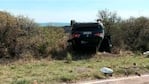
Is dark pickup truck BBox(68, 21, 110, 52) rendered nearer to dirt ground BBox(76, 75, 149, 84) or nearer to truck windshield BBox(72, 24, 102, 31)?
truck windshield BBox(72, 24, 102, 31)

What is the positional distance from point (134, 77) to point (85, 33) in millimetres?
5701

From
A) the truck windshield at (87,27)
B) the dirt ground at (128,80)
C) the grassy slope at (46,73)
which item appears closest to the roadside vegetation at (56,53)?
the grassy slope at (46,73)

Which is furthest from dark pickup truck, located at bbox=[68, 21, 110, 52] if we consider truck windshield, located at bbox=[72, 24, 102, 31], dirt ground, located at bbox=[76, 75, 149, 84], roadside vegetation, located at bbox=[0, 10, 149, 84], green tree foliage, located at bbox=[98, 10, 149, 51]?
dirt ground, located at bbox=[76, 75, 149, 84]

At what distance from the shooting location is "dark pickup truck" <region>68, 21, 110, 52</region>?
16.5m

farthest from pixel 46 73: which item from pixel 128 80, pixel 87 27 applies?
pixel 87 27

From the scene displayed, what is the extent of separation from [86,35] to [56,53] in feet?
4.98

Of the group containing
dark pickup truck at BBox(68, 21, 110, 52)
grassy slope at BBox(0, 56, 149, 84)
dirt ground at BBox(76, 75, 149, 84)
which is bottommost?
dirt ground at BBox(76, 75, 149, 84)

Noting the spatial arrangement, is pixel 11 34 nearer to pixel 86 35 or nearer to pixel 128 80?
pixel 86 35

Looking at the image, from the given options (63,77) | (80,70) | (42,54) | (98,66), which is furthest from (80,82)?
(42,54)

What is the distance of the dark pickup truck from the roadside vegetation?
1.54ft

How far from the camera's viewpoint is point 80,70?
11.6 meters

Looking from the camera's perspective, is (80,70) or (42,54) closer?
(80,70)

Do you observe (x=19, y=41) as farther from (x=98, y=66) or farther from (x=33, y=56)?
(x=98, y=66)

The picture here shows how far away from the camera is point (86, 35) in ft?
54.0
